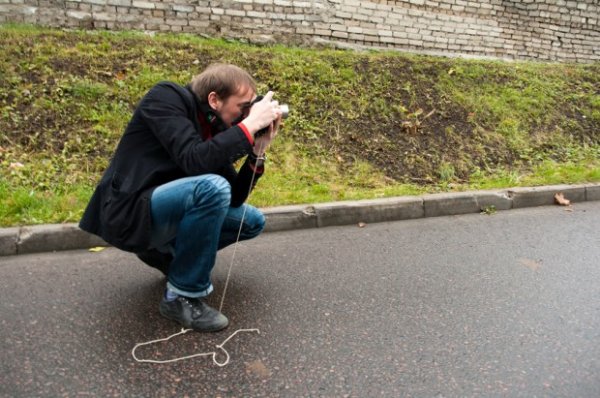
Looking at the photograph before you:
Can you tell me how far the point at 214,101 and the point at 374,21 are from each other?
7.74 m

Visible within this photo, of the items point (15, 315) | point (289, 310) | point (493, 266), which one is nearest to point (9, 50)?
point (15, 315)

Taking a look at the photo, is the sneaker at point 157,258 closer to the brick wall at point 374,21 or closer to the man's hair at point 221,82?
the man's hair at point 221,82

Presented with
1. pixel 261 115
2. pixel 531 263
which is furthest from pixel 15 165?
pixel 531 263

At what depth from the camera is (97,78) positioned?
245 inches

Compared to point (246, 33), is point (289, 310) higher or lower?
lower

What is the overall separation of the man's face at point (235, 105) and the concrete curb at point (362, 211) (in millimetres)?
1691

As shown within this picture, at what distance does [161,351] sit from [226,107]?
1308mm

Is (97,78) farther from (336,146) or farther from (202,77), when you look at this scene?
(202,77)

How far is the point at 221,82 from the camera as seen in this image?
8.75 feet

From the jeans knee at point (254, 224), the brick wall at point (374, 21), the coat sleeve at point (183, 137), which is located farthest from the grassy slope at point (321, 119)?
the coat sleeve at point (183, 137)

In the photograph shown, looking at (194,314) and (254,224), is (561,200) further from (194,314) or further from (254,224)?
(194,314)

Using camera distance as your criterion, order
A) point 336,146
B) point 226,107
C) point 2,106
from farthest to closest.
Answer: point 336,146
point 2,106
point 226,107

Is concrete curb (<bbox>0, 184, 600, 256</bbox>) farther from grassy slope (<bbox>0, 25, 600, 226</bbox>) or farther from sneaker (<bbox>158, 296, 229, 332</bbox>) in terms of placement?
sneaker (<bbox>158, 296, 229, 332</bbox>)

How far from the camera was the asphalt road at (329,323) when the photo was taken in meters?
2.30
